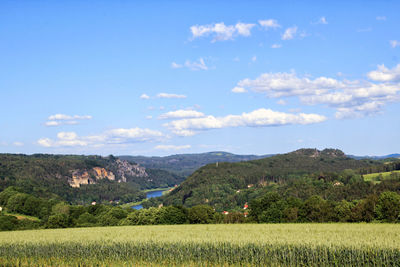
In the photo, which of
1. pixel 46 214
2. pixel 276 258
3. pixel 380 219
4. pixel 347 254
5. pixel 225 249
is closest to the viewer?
pixel 347 254

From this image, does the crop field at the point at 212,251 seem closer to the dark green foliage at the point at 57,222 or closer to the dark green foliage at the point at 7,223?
the dark green foliage at the point at 57,222

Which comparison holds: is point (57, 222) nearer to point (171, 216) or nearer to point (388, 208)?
point (171, 216)

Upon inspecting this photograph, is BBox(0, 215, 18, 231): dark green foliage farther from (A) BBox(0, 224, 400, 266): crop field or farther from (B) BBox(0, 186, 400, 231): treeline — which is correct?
(A) BBox(0, 224, 400, 266): crop field

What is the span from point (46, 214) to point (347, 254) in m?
159

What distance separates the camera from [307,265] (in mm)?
30250

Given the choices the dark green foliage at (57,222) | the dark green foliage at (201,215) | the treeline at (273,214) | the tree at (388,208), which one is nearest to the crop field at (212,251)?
the tree at (388,208)

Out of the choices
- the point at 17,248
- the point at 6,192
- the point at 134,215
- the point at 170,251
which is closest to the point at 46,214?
the point at 6,192

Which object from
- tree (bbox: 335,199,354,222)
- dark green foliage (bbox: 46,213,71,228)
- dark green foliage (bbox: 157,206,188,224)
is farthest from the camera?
dark green foliage (bbox: 46,213,71,228)

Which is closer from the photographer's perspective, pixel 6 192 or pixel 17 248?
pixel 17 248

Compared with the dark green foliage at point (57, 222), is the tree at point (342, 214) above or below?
above

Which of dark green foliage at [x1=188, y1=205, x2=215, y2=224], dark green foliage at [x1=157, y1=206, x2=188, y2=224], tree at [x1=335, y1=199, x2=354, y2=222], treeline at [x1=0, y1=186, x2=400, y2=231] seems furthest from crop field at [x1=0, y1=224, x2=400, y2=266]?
dark green foliage at [x1=188, y1=205, x2=215, y2=224]

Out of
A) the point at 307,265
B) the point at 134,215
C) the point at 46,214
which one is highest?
the point at 307,265

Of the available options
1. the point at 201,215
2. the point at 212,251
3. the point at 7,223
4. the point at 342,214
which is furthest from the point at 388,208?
the point at 7,223

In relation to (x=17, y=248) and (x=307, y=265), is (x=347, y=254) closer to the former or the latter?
(x=307, y=265)
